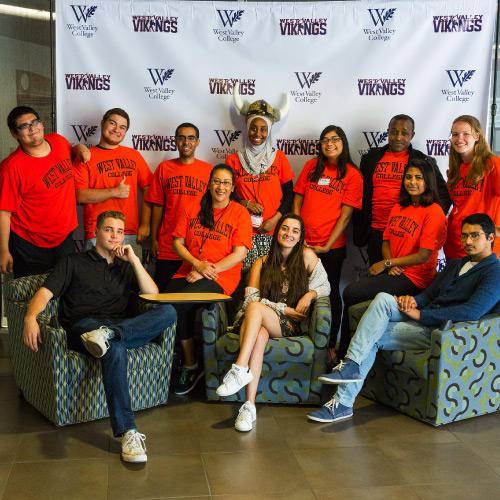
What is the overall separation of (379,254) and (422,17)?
5.66 ft

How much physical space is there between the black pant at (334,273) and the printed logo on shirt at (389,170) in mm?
580

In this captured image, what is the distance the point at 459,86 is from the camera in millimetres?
4688

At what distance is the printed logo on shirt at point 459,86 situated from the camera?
15.4 feet

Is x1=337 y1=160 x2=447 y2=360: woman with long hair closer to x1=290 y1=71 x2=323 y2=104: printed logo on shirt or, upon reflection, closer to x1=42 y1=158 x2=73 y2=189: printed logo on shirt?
x1=290 y1=71 x2=323 y2=104: printed logo on shirt

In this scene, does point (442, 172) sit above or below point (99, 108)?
below

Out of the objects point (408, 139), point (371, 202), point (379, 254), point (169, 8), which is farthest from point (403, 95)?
point (169, 8)

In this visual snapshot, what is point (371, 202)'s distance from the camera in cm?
455

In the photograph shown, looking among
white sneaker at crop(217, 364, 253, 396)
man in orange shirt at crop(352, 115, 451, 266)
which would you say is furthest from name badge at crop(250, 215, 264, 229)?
white sneaker at crop(217, 364, 253, 396)

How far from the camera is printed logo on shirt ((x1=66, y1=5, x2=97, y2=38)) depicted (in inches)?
184

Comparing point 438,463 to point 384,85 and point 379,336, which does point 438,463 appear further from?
point 384,85

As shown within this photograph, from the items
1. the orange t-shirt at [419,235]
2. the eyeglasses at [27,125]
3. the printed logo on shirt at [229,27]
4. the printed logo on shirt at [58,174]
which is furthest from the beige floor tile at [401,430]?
the printed logo on shirt at [229,27]

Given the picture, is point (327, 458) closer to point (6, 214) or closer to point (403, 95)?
point (6, 214)

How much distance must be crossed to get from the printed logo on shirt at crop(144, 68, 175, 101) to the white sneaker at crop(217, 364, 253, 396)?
2.24m

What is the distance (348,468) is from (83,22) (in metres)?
3.52
